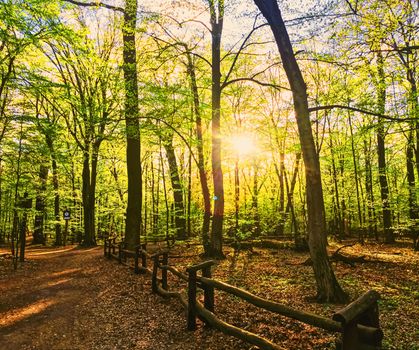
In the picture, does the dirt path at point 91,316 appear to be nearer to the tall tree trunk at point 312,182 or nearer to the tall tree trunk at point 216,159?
the tall tree trunk at point 312,182

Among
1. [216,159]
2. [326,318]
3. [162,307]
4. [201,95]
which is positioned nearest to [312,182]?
[326,318]

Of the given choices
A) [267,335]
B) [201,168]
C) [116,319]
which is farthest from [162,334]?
[201,168]

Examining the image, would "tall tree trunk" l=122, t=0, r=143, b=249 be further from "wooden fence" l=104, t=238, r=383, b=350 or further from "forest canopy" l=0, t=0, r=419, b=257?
"wooden fence" l=104, t=238, r=383, b=350

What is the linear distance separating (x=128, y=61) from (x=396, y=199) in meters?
18.9

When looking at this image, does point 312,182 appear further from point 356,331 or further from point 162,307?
point 162,307

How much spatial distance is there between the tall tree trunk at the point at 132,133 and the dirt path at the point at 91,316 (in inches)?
155

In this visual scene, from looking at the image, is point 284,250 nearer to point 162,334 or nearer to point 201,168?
point 201,168

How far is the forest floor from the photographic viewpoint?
5.61 metres

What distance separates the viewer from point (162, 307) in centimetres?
778

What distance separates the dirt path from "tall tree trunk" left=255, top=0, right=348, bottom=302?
2951 millimetres

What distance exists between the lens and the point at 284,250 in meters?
17.5

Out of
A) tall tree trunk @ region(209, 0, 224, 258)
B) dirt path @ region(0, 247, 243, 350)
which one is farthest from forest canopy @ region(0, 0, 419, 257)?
dirt path @ region(0, 247, 243, 350)

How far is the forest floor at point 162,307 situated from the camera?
561 centimetres

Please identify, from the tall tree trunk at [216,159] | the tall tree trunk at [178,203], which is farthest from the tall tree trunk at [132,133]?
the tall tree trunk at [178,203]
